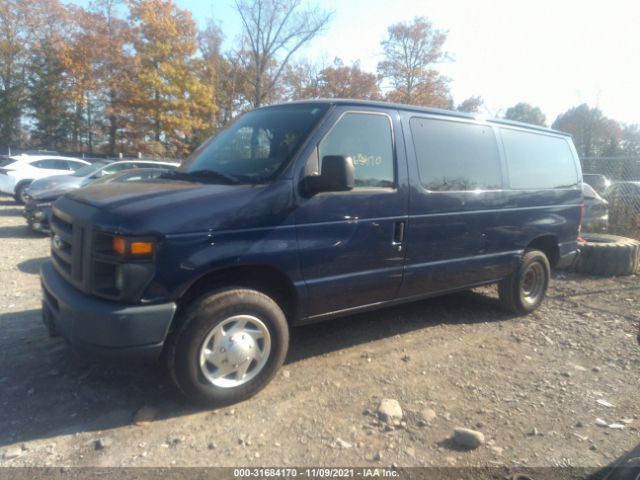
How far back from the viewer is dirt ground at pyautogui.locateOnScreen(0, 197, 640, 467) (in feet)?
8.70

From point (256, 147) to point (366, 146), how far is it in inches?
35.1

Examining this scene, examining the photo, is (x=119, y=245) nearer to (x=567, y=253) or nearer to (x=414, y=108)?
(x=414, y=108)

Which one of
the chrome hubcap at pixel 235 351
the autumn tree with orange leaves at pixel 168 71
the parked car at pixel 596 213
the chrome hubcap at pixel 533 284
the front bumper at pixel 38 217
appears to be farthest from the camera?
the autumn tree with orange leaves at pixel 168 71

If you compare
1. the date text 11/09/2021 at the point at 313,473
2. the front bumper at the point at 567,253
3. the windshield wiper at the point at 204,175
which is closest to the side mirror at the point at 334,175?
the windshield wiper at the point at 204,175

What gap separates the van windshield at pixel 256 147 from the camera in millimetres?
3293

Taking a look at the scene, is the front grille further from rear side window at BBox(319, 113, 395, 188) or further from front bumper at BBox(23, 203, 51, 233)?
front bumper at BBox(23, 203, 51, 233)

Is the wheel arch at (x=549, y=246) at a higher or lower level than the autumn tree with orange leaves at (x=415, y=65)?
lower

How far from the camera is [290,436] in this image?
280 centimetres

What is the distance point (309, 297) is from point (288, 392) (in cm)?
73

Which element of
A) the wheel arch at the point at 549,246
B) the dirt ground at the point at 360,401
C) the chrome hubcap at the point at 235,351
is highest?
the wheel arch at the point at 549,246

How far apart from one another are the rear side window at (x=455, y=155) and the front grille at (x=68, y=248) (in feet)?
8.85

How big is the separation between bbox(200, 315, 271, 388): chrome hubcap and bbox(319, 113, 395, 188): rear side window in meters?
1.35

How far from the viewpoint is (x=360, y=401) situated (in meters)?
3.21

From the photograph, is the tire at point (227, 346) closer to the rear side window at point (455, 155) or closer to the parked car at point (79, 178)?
the rear side window at point (455, 155)
